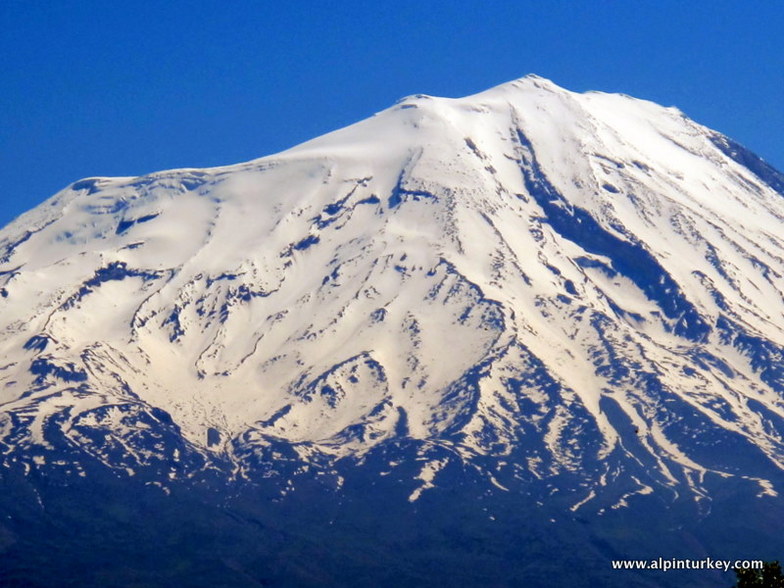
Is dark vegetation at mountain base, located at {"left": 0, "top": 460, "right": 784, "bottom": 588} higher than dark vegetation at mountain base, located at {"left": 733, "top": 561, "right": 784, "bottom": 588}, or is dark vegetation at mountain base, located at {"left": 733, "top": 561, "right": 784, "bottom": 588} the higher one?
dark vegetation at mountain base, located at {"left": 0, "top": 460, "right": 784, "bottom": 588}

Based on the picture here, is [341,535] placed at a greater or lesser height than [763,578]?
greater

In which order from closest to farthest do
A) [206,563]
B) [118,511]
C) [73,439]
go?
1. [206,563]
2. [118,511]
3. [73,439]

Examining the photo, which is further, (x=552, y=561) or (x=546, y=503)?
(x=546, y=503)

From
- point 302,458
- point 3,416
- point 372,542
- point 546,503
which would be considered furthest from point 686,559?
point 3,416

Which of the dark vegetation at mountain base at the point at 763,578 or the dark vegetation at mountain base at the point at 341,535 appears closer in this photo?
the dark vegetation at mountain base at the point at 763,578

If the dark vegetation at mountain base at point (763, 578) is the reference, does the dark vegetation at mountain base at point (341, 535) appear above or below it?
above

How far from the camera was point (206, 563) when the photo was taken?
17412cm

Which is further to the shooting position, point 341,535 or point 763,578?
point 341,535

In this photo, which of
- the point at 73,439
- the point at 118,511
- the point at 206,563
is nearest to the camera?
the point at 206,563

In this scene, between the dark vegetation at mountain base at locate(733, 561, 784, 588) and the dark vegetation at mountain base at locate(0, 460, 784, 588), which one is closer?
the dark vegetation at mountain base at locate(733, 561, 784, 588)

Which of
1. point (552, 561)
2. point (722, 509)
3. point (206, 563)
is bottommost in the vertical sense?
point (206, 563)

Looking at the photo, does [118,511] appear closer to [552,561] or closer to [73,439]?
[73,439]

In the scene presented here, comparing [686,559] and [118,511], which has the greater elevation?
[686,559]

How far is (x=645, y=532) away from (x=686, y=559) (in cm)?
693
